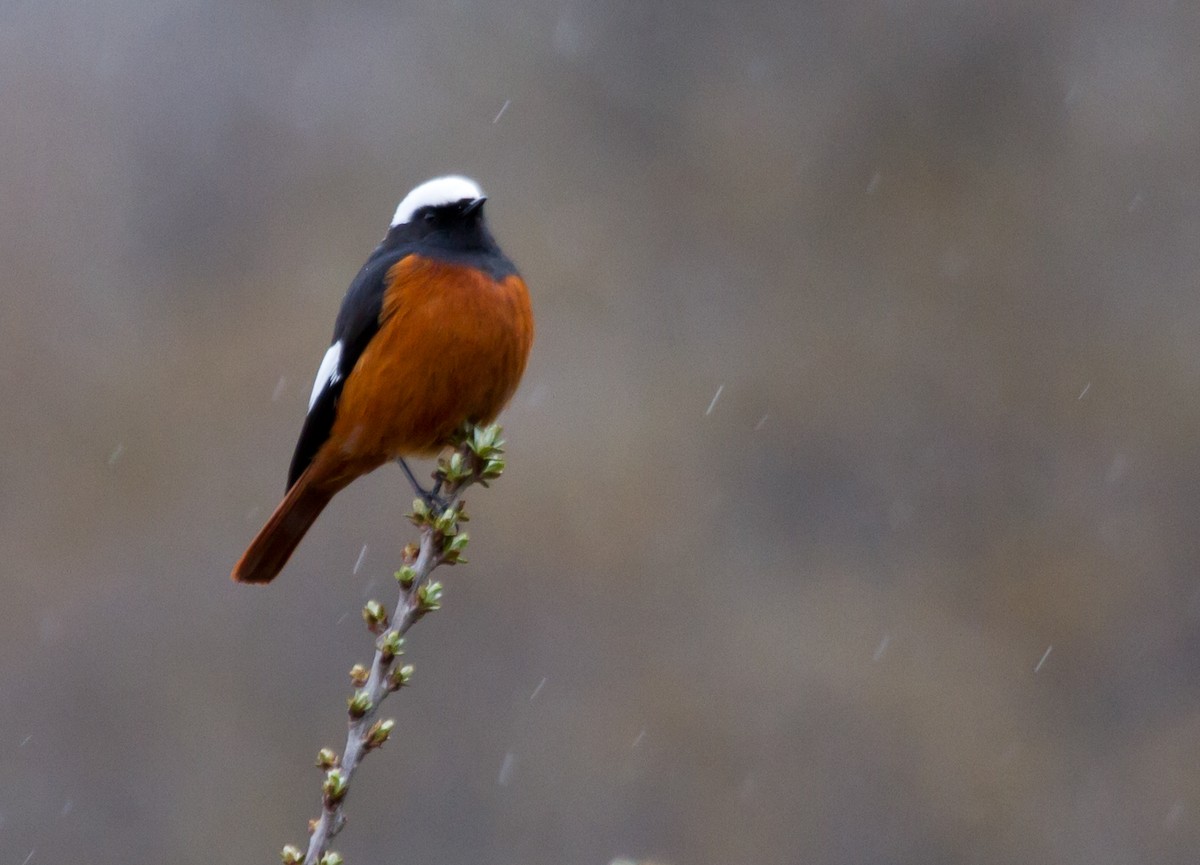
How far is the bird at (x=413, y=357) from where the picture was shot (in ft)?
14.5

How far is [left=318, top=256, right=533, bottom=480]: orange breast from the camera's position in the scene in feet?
14.5

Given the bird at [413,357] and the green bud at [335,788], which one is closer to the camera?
the green bud at [335,788]

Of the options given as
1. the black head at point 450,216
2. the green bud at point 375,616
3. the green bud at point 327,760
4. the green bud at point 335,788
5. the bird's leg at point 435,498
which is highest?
the black head at point 450,216

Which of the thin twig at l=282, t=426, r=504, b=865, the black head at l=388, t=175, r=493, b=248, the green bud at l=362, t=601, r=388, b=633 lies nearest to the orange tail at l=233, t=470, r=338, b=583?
the black head at l=388, t=175, r=493, b=248

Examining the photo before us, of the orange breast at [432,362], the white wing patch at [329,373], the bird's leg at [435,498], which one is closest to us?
the bird's leg at [435,498]

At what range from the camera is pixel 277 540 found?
183 inches

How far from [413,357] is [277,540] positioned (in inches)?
28.2

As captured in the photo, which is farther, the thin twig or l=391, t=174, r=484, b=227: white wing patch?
l=391, t=174, r=484, b=227: white wing patch

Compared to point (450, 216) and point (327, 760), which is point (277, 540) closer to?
point (450, 216)

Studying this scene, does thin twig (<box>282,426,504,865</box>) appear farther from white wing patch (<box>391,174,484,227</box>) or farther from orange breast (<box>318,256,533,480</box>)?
white wing patch (<box>391,174,484,227</box>)

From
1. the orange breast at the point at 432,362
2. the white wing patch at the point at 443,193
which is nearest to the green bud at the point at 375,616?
the orange breast at the point at 432,362

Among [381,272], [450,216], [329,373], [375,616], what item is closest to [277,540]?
[329,373]

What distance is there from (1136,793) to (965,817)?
1466 mm

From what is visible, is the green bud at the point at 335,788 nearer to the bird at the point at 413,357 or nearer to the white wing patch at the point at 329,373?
the bird at the point at 413,357
